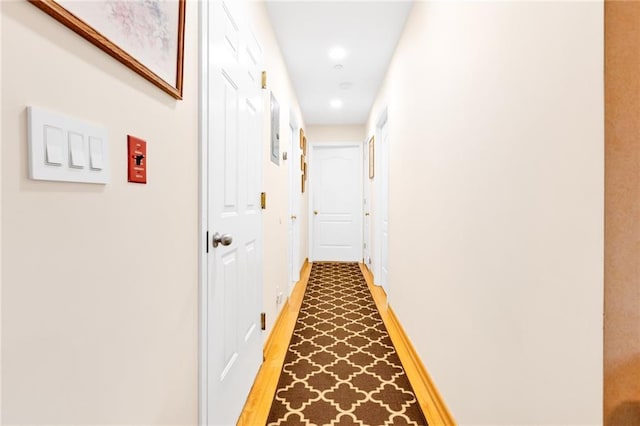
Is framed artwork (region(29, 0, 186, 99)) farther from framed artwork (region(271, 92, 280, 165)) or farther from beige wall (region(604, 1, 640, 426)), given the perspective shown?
framed artwork (region(271, 92, 280, 165))

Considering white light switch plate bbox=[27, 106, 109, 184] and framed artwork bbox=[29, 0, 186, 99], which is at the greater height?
framed artwork bbox=[29, 0, 186, 99]

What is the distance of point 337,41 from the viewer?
289 cm

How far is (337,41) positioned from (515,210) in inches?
96.9

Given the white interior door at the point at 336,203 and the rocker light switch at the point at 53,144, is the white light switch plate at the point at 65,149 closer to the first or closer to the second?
the rocker light switch at the point at 53,144

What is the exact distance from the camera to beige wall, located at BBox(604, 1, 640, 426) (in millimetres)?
638

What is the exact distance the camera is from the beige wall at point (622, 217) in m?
0.64

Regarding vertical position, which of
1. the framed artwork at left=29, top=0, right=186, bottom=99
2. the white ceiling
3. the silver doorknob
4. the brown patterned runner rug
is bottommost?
the brown patterned runner rug

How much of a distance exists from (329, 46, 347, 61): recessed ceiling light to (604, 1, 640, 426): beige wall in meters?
2.65

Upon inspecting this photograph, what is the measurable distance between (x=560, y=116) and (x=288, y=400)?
1.73m

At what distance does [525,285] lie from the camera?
0.94m

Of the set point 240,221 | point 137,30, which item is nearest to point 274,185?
point 240,221

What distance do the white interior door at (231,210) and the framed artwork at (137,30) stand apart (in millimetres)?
220

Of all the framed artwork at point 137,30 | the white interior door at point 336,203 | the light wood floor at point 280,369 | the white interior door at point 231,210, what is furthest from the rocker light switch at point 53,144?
the white interior door at point 336,203

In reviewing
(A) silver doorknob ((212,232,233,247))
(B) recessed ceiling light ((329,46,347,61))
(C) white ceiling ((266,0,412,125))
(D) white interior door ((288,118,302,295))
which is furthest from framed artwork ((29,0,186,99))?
(D) white interior door ((288,118,302,295))
